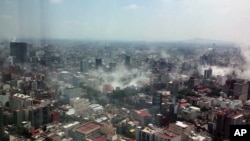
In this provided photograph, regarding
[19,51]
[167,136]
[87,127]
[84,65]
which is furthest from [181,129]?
[84,65]

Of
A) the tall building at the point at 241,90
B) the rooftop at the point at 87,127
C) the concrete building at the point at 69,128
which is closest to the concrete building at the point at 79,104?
the concrete building at the point at 69,128

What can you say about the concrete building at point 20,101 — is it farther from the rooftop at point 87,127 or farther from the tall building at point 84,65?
the tall building at point 84,65

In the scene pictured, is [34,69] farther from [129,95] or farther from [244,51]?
[244,51]

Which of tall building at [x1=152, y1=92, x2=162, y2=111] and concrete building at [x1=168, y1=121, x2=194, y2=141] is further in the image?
Result: tall building at [x1=152, y1=92, x2=162, y2=111]

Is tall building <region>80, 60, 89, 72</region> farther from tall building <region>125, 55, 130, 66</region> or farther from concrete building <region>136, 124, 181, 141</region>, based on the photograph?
concrete building <region>136, 124, 181, 141</region>

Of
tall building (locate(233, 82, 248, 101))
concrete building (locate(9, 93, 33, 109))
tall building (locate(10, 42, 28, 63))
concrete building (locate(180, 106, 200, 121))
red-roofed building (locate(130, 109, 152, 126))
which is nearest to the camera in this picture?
concrete building (locate(9, 93, 33, 109))

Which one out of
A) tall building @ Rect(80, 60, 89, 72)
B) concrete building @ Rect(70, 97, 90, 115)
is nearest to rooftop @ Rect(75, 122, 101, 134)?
concrete building @ Rect(70, 97, 90, 115)

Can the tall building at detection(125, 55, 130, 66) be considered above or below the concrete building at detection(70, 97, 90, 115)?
above

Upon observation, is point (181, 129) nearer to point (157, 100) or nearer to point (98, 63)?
point (157, 100)
